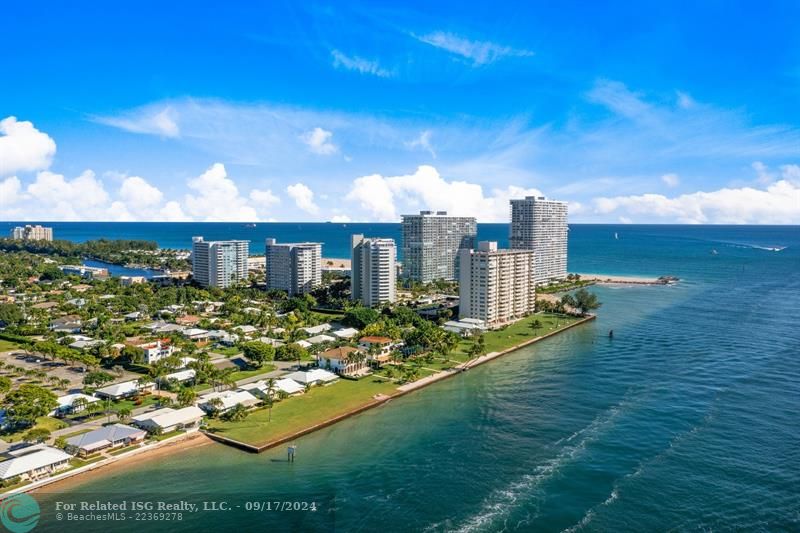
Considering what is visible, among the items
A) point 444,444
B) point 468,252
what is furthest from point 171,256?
point 444,444

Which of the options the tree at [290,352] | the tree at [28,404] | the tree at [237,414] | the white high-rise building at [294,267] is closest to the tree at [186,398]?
the tree at [237,414]

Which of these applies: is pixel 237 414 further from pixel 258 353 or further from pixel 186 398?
pixel 258 353

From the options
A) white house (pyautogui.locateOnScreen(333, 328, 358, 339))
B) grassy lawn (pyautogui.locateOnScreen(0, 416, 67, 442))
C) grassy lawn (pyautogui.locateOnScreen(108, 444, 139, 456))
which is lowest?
grassy lawn (pyautogui.locateOnScreen(108, 444, 139, 456))

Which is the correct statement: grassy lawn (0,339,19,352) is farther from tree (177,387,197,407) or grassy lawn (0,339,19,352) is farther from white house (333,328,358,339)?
white house (333,328,358,339)

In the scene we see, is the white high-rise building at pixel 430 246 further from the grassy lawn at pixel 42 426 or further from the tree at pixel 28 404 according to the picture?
the tree at pixel 28 404

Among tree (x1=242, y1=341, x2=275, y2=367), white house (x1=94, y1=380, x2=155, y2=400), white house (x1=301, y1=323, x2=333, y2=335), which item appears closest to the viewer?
white house (x1=94, y1=380, x2=155, y2=400)

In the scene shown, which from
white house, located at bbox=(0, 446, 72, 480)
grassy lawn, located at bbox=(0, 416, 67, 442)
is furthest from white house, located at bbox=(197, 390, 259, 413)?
white house, located at bbox=(0, 446, 72, 480)

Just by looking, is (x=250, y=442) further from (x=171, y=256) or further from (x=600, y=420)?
(x=171, y=256)
